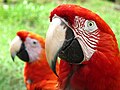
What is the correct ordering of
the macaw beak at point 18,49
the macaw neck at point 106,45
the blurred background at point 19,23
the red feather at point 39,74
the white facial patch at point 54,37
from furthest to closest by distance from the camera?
the blurred background at point 19,23 → the macaw beak at point 18,49 → the red feather at point 39,74 → the macaw neck at point 106,45 → the white facial patch at point 54,37

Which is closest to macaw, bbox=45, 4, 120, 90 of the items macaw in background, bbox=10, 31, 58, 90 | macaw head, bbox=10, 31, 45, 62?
macaw in background, bbox=10, 31, 58, 90

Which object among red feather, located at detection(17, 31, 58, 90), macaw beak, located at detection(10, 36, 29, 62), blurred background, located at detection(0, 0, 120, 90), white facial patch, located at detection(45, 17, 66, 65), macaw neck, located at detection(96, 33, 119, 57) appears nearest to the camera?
white facial patch, located at detection(45, 17, 66, 65)

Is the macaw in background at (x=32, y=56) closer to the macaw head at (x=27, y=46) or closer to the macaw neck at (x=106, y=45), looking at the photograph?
the macaw head at (x=27, y=46)

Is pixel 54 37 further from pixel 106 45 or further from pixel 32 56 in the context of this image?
pixel 32 56

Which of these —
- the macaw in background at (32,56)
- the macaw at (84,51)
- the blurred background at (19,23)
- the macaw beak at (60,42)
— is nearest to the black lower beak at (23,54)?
the macaw in background at (32,56)

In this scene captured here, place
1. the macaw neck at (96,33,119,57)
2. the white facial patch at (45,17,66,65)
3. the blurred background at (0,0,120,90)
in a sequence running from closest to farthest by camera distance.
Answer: the white facial patch at (45,17,66,65)
the macaw neck at (96,33,119,57)
the blurred background at (0,0,120,90)

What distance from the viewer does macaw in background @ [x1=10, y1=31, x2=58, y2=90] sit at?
11.0 ft

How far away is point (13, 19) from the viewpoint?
264 inches

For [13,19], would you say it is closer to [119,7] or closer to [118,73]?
[119,7]

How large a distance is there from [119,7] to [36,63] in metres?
4.90

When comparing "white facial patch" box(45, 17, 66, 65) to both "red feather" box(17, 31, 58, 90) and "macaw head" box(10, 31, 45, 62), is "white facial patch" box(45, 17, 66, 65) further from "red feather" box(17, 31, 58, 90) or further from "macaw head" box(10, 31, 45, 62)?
"macaw head" box(10, 31, 45, 62)

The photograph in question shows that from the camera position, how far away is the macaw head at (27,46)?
344 cm

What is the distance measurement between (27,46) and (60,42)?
62.4 inches

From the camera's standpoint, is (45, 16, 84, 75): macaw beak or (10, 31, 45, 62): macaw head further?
(10, 31, 45, 62): macaw head
